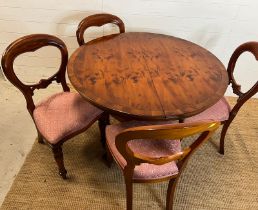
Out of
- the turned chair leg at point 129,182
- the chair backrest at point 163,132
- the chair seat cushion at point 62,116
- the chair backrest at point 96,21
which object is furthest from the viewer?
the chair backrest at point 96,21

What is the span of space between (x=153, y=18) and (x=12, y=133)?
1551 millimetres

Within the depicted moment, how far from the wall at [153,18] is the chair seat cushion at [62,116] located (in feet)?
2.88

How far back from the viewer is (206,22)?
219 centimetres

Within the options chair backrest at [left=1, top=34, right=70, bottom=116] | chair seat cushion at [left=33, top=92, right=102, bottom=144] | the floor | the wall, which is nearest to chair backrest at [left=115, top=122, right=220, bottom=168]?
chair seat cushion at [left=33, top=92, right=102, bottom=144]

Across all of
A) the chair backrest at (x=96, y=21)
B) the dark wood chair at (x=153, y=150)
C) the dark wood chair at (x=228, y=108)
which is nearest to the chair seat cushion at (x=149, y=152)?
the dark wood chair at (x=153, y=150)

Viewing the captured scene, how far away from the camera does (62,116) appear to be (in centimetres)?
157

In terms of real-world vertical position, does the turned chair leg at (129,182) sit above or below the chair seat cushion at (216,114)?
below

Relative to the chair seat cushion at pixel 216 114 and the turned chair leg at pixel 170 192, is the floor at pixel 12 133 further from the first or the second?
the chair seat cushion at pixel 216 114

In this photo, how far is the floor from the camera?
5.84 feet

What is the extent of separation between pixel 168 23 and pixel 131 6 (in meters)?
0.36

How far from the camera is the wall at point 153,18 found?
2.12 meters

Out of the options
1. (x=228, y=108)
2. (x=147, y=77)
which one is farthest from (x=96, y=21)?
(x=228, y=108)

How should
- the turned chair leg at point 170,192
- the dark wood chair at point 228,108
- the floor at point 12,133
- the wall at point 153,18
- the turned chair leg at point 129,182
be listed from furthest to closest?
the wall at point 153,18 < the floor at point 12,133 < the dark wood chair at point 228,108 < the turned chair leg at point 170,192 < the turned chair leg at point 129,182

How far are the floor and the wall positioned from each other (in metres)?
0.54
